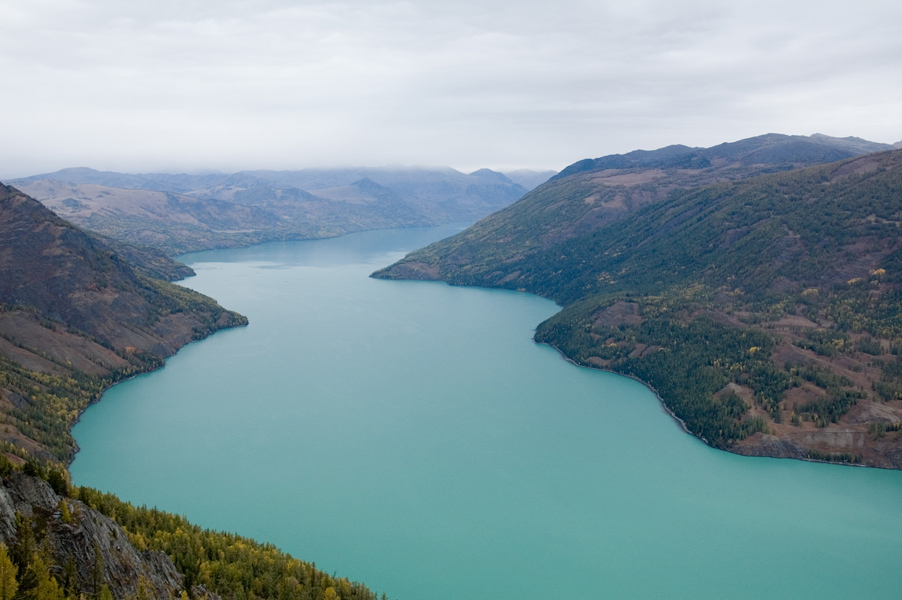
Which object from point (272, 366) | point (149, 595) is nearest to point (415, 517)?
point (149, 595)

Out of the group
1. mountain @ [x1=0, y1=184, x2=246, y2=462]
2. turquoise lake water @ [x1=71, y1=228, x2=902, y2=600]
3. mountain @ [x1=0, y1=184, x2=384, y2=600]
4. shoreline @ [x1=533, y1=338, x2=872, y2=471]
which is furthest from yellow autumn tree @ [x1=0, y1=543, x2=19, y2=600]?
shoreline @ [x1=533, y1=338, x2=872, y2=471]

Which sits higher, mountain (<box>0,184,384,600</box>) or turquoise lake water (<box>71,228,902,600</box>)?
mountain (<box>0,184,384,600</box>)

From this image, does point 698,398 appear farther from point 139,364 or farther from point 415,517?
point 139,364

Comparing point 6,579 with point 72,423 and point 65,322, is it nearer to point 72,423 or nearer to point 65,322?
point 72,423

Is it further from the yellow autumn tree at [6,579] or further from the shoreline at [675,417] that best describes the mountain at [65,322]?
the shoreline at [675,417]

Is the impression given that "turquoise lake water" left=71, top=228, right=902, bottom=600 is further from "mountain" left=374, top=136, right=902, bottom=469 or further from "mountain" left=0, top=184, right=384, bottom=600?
"mountain" left=0, top=184, right=384, bottom=600
